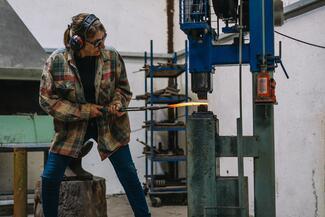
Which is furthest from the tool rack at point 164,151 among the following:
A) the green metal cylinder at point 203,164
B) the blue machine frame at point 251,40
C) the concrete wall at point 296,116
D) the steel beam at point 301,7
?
the green metal cylinder at point 203,164

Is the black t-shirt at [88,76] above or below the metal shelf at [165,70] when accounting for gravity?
below

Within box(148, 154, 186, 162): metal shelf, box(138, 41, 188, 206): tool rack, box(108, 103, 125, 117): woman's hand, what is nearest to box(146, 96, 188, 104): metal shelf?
box(138, 41, 188, 206): tool rack

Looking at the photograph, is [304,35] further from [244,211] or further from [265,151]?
[244,211]

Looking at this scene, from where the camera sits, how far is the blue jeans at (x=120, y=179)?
83.8 inches

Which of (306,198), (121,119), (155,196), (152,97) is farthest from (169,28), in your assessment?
(121,119)

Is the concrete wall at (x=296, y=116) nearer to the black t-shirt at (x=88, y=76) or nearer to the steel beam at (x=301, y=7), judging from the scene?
the steel beam at (x=301, y=7)

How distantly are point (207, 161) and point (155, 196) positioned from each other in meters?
2.83

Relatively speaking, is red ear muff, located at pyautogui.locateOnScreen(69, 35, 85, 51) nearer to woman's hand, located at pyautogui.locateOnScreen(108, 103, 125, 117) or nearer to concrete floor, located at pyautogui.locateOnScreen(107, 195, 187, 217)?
woman's hand, located at pyautogui.locateOnScreen(108, 103, 125, 117)

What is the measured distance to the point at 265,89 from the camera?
1.91 m

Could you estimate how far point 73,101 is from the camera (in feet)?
7.30

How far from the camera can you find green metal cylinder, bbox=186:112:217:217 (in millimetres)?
1867

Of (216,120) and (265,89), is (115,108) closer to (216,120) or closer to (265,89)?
(216,120)

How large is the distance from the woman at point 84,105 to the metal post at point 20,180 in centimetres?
68

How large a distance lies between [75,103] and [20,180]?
2.98 ft
